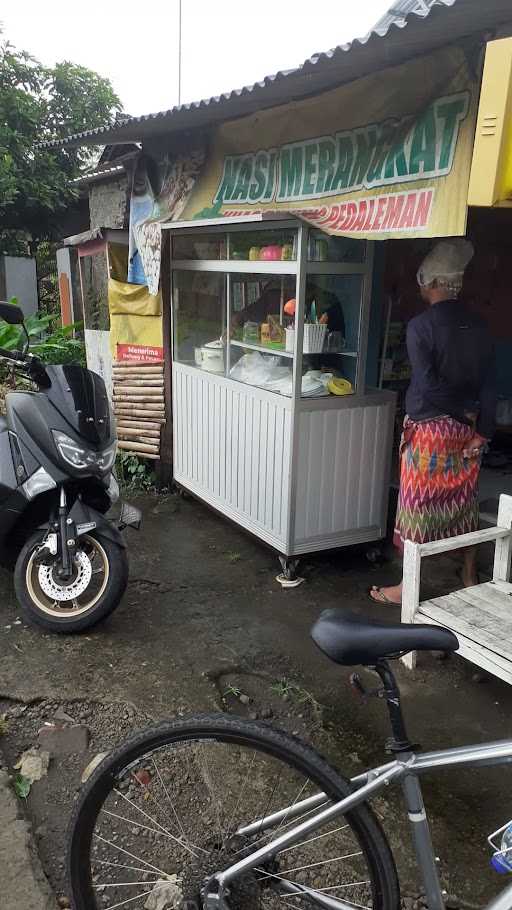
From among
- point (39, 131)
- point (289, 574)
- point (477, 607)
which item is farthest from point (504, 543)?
point (39, 131)

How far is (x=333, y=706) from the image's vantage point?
2.99 meters

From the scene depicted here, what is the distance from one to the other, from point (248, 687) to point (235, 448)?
1.83 metres

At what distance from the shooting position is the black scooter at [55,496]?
3.28m

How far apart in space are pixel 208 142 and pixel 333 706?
3.63m

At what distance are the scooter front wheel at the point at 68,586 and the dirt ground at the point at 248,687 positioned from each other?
0.46 ft

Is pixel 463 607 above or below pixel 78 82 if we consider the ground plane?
below

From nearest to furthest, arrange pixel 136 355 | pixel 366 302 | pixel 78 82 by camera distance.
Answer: pixel 366 302 → pixel 136 355 → pixel 78 82

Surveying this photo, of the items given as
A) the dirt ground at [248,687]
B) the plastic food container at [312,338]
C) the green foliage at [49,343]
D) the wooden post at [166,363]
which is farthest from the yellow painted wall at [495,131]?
the green foliage at [49,343]

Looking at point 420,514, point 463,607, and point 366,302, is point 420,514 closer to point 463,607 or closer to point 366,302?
point 463,607

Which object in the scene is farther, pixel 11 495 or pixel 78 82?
pixel 78 82

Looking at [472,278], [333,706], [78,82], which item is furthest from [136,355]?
[78,82]

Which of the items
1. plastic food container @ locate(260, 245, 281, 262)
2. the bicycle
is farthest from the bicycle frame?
plastic food container @ locate(260, 245, 281, 262)

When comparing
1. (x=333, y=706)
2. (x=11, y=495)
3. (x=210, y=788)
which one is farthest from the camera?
(x=11, y=495)

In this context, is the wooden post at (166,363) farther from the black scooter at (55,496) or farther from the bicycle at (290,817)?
the bicycle at (290,817)
